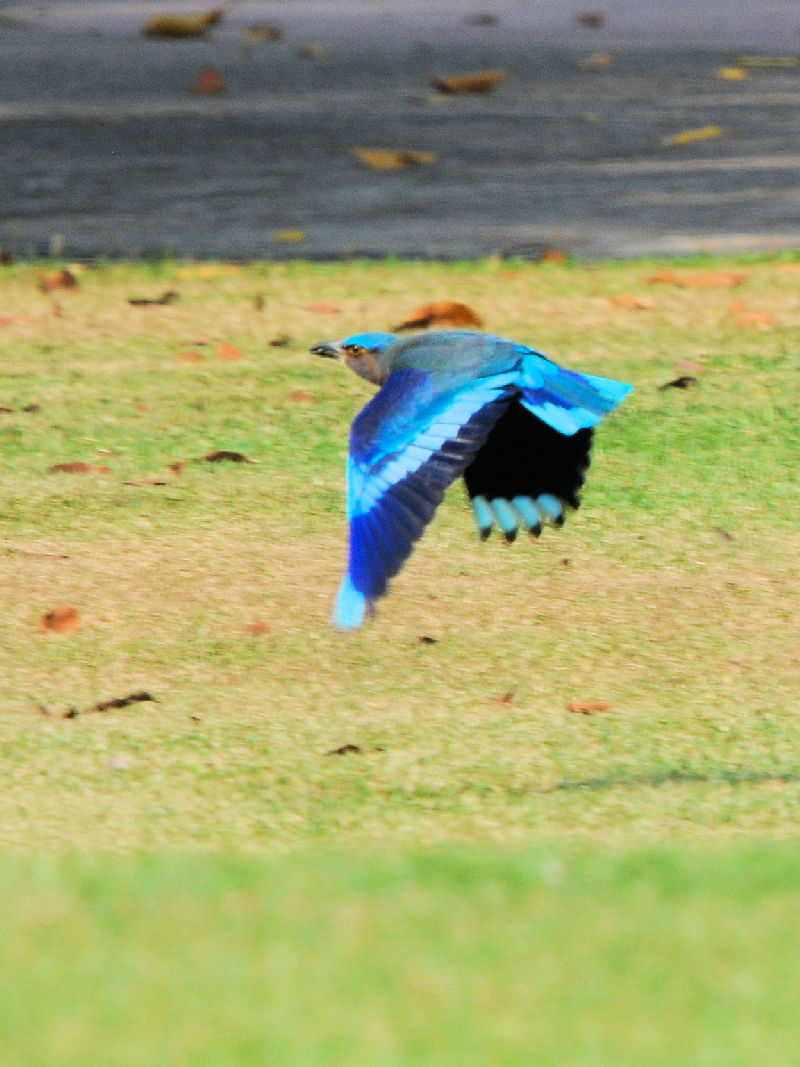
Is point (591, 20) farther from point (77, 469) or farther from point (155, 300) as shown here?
point (77, 469)

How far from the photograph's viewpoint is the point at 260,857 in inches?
118

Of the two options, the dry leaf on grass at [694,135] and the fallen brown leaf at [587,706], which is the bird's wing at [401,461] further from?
the dry leaf on grass at [694,135]

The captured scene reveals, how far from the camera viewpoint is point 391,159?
9586 mm

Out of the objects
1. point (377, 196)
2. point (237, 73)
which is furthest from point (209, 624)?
point (237, 73)

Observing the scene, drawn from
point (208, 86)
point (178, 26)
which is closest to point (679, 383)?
point (208, 86)

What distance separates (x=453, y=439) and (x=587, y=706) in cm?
57

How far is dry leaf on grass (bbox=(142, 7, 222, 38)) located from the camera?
1436 centimetres

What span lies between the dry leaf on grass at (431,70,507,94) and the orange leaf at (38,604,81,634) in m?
8.25

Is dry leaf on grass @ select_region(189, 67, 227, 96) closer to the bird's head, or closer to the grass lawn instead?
the grass lawn

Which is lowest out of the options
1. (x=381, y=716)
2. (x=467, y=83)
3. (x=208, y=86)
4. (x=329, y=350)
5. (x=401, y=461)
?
(x=208, y=86)

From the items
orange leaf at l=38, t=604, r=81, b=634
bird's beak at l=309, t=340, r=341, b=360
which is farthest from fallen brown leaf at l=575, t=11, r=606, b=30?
orange leaf at l=38, t=604, r=81, b=634

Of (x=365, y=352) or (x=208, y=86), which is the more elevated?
(x=365, y=352)

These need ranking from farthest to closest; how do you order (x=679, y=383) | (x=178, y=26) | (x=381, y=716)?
(x=178, y=26)
(x=679, y=383)
(x=381, y=716)

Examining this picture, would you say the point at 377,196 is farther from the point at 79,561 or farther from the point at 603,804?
the point at 603,804
